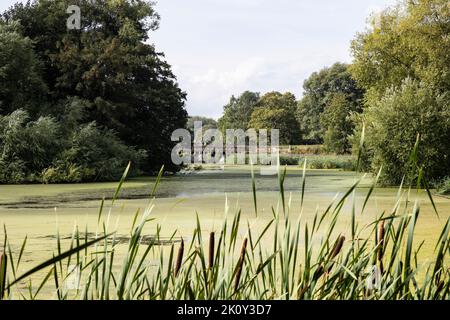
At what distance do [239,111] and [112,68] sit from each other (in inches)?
1374

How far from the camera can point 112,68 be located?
1054 inches

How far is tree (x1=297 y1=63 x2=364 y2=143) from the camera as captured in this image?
55.7m

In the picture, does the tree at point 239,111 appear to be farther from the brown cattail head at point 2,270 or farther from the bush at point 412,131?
the brown cattail head at point 2,270

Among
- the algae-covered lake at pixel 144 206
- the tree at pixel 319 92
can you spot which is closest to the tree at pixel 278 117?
the tree at pixel 319 92

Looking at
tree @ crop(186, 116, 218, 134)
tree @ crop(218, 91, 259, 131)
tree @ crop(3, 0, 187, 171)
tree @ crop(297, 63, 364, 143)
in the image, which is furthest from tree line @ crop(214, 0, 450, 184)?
tree @ crop(186, 116, 218, 134)

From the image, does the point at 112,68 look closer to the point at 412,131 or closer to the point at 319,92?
the point at 412,131

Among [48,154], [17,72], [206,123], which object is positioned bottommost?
[48,154]

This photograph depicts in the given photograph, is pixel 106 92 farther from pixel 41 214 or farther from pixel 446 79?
pixel 41 214

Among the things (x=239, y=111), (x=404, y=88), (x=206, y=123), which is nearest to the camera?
(x=404, y=88)

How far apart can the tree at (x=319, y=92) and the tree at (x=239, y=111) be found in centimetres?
437

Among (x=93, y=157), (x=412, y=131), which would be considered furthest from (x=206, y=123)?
(x=412, y=131)

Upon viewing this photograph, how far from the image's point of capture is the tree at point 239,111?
58906 millimetres

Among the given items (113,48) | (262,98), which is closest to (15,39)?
(113,48)

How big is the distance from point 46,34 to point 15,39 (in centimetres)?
447
